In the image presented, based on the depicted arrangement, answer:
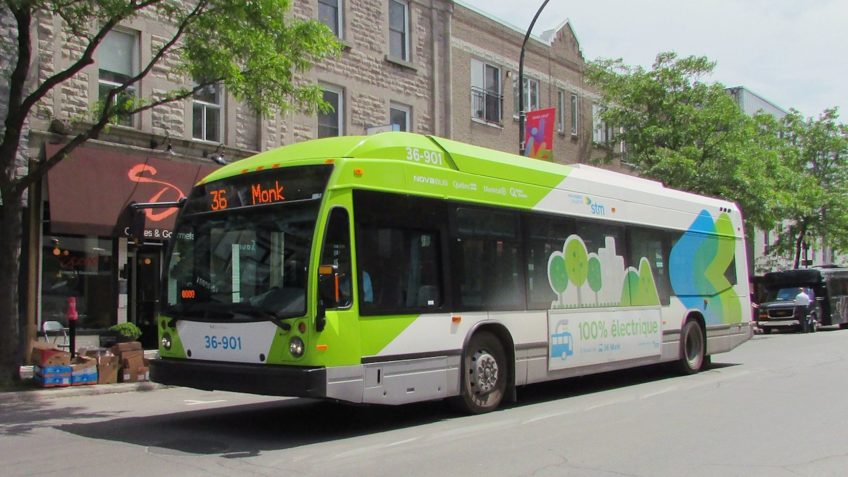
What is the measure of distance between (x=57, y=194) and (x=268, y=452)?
30.6 feet

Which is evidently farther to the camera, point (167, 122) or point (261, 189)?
point (167, 122)

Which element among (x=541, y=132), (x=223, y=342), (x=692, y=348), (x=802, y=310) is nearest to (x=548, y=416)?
(x=223, y=342)

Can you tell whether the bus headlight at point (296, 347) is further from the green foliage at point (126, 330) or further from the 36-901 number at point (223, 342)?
the green foliage at point (126, 330)

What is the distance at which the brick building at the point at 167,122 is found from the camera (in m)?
15.2

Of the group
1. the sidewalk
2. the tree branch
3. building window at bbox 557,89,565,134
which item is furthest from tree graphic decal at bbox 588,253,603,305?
building window at bbox 557,89,565,134

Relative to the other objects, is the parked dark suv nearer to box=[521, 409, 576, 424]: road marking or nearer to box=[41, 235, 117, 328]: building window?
box=[521, 409, 576, 424]: road marking

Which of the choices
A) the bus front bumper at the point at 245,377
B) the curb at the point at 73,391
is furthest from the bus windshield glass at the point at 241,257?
the curb at the point at 73,391

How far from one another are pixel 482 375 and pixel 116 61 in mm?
11277

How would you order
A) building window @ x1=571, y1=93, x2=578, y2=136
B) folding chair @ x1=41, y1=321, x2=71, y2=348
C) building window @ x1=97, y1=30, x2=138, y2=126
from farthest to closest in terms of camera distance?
building window @ x1=571, y1=93, x2=578, y2=136, building window @ x1=97, y1=30, x2=138, y2=126, folding chair @ x1=41, y1=321, x2=71, y2=348

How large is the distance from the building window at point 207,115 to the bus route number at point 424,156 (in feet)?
33.2

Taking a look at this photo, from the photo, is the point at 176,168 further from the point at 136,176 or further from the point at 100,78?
the point at 100,78

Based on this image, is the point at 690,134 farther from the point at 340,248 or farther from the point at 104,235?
the point at 340,248

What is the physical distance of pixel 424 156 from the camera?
8984mm

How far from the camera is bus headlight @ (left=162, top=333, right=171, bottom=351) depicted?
28.2 ft
